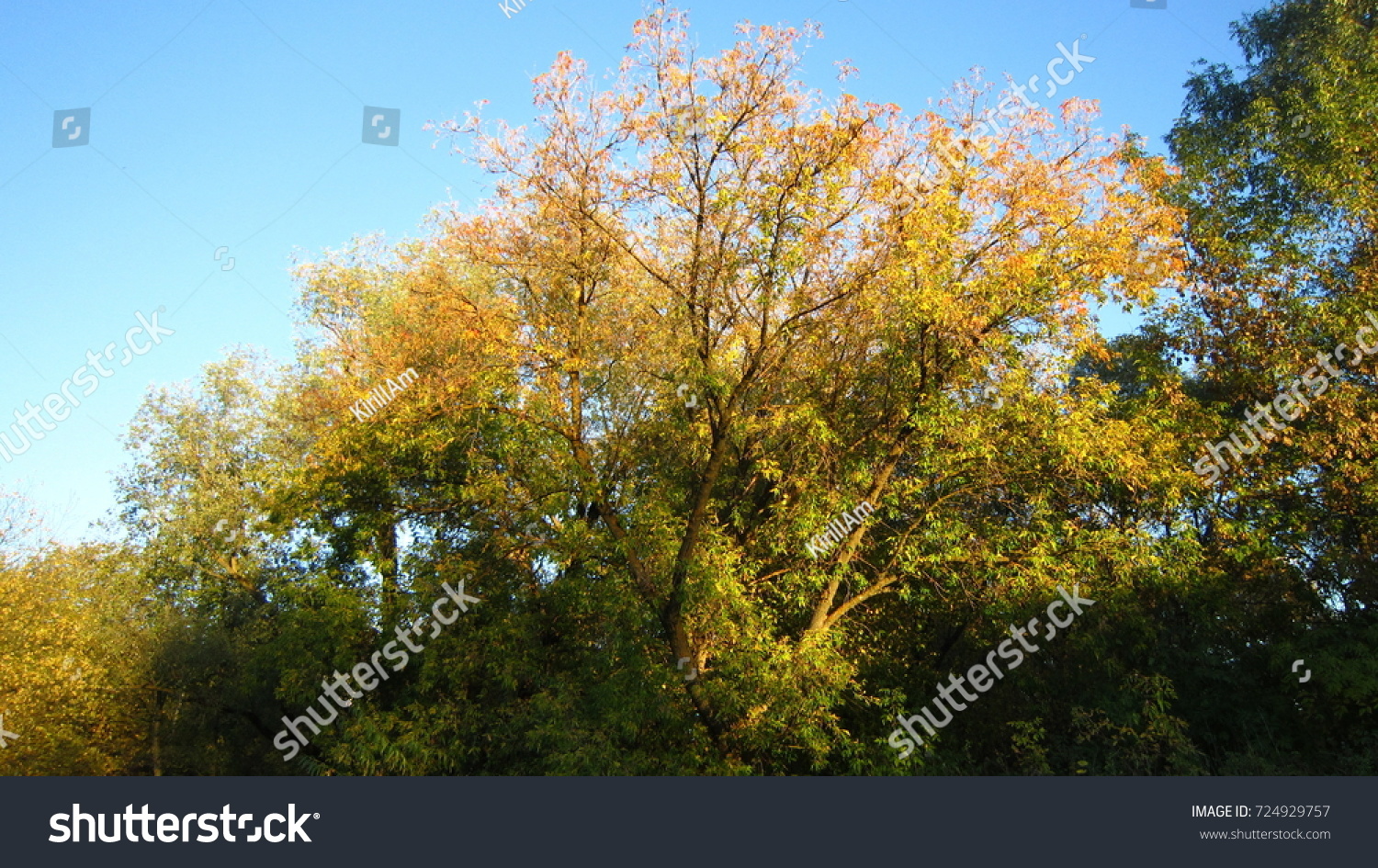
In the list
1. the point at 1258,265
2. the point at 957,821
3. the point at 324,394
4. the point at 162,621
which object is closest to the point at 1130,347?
the point at 1258,265

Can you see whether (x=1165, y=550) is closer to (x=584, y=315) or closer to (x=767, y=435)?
(x=767, y=435)

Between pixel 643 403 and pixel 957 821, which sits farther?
pixel 643 403

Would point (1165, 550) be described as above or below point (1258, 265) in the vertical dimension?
below

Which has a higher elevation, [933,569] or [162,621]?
[162,621]

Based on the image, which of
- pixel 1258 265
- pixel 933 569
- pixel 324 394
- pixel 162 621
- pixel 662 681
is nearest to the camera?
pixel 662 681

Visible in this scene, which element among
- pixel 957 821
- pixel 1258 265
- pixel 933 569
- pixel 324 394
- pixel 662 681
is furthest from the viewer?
pixel 324 394

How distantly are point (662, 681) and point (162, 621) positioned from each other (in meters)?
15.7

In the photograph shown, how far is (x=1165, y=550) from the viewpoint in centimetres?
1602

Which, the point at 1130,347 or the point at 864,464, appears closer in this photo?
the point at 864,464

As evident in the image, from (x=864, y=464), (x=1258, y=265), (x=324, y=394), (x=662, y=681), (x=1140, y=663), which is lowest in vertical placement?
(x=1140, y=663)

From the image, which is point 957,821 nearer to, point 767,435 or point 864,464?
point 864,464

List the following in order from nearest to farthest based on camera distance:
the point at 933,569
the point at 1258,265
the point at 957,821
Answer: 1. the point at 957,821
2. the point at 933,569
3. the point at 1258,265

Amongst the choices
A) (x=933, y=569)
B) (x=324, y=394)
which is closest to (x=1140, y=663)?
(x=933, y=569)

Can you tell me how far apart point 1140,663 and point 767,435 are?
7522 millimetres
